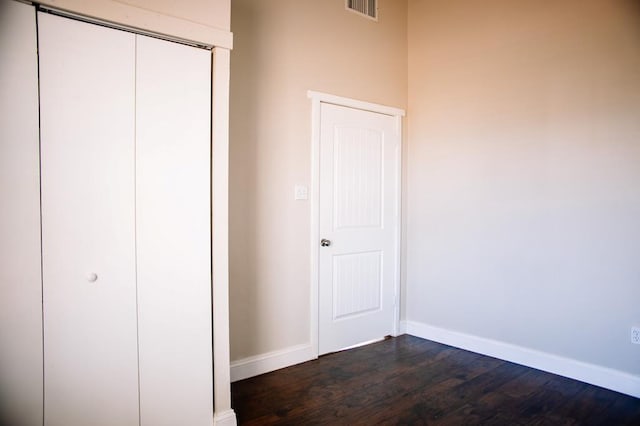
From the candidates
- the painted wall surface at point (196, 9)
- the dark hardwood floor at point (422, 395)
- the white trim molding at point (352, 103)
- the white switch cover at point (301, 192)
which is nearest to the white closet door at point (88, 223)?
the painted wall surface at point (196, 9)

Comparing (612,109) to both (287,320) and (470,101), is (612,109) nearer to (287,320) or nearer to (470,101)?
(470,101)

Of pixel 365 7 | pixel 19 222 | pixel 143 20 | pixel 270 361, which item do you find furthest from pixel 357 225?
pixel 19 222

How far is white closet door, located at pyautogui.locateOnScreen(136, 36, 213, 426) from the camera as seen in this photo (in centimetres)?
178

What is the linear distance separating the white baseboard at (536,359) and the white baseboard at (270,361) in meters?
1.14

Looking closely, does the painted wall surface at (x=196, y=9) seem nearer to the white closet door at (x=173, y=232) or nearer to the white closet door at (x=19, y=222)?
the white closet door at (x=173, y=232)

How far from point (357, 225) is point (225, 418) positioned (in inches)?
71.4

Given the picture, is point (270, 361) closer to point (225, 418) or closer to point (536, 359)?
point (225, 418)

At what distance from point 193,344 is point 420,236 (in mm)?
2346

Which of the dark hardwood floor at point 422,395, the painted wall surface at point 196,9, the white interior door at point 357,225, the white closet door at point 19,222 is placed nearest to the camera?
the white closet door at point 19,222

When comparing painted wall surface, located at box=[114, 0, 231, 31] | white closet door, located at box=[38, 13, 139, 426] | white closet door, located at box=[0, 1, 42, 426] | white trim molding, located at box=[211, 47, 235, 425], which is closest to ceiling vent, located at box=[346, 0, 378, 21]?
painted wall surface, located at box=[114, 0, 231, 31]

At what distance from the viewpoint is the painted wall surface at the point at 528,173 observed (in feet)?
8.13

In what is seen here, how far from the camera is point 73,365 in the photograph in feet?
5.38

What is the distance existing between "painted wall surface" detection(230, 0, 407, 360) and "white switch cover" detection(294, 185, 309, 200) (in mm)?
38

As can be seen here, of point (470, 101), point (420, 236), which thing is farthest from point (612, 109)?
point (420, 236)
